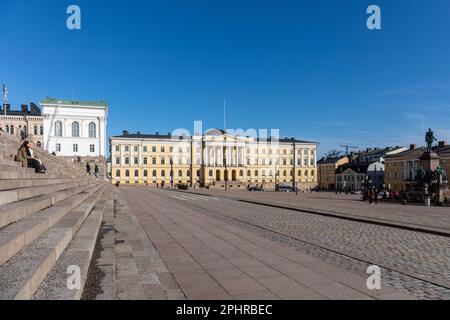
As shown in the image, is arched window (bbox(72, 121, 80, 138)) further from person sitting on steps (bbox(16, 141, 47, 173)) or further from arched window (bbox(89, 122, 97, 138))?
person sitting on steps (bbox(16, 141, 47, 173))

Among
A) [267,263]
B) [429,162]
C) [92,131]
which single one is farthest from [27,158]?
[92,131]

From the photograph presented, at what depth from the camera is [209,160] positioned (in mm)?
113188

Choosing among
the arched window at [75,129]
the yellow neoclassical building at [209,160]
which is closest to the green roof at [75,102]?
the arched window at [75,129]

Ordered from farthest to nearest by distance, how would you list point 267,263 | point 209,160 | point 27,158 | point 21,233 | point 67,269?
1. point 209,160
2. point 27,158
3. point 267,263
4. point 67,269
5. point 21,233

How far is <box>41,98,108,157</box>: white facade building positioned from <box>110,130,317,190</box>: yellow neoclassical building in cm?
1605

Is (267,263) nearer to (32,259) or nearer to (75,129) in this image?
(32,259)

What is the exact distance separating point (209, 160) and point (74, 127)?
138 feet

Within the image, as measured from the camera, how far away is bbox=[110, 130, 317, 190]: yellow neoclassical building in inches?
4102

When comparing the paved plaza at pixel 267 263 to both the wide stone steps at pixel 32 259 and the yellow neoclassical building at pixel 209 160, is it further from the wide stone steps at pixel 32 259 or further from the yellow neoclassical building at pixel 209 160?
the yellow neoclassical building at pixel 209 160

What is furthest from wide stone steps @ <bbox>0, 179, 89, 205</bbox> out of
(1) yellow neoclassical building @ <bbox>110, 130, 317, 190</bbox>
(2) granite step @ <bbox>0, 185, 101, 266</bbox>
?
(1) yellow neoclassical building @ <bbox>110, 130, 317, 190</bbox>
